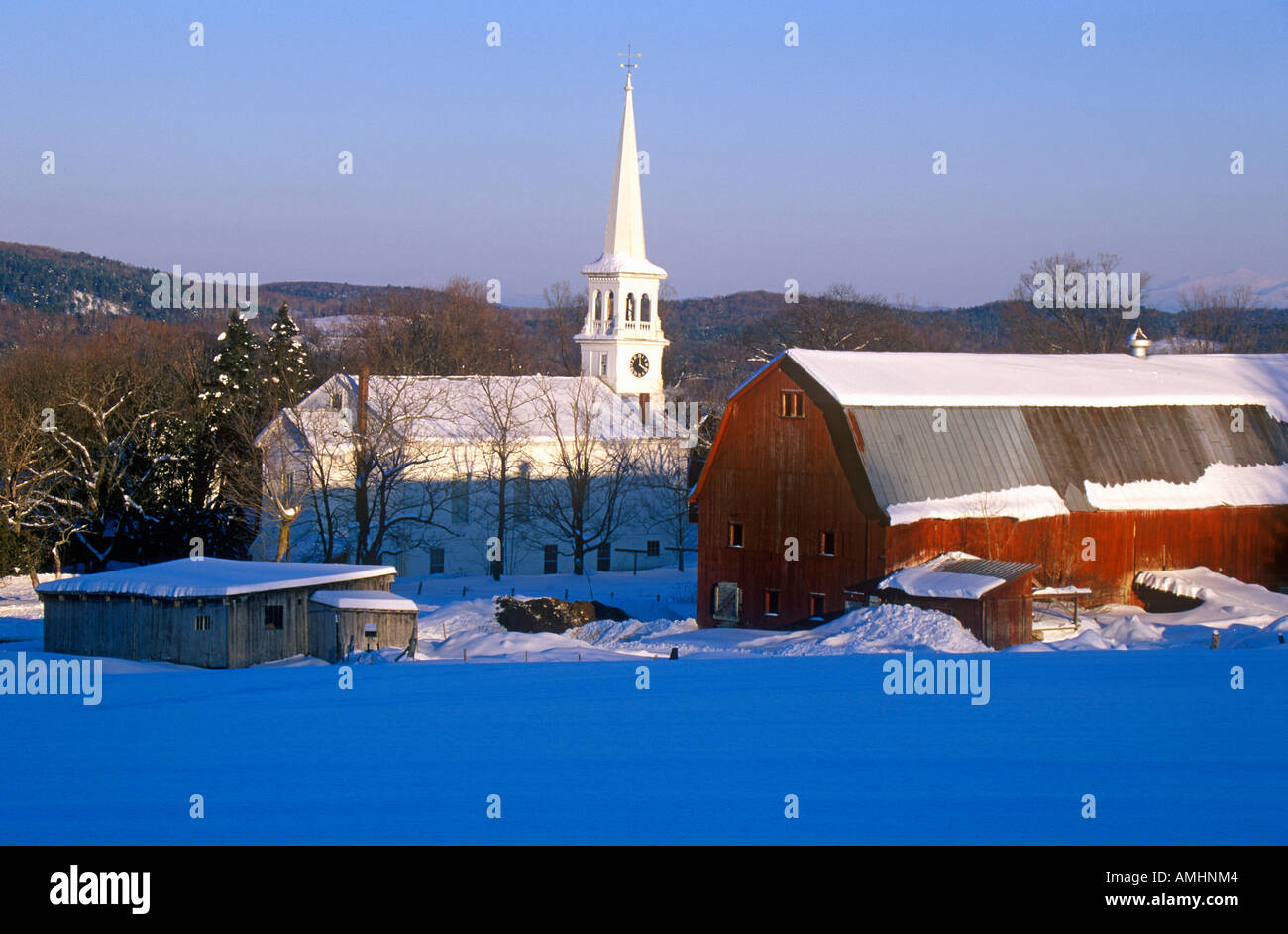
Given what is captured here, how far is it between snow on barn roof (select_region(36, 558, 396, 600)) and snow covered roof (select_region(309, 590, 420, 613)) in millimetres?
479

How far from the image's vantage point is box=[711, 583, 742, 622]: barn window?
33094mm

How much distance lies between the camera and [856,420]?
30.3m

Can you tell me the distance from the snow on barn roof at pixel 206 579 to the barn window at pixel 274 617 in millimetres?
461

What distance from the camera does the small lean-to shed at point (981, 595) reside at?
84.1ft

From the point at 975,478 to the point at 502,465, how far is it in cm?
2229

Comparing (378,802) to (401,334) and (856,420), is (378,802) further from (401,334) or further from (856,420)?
(401,334)

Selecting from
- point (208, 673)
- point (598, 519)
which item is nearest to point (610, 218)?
point (598, 519)

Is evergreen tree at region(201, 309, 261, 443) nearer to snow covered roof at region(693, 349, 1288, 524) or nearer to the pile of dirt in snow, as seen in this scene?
the pile of dirt in snow

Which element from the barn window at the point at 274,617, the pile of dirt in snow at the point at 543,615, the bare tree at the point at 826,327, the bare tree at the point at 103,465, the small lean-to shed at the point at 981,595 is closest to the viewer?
the barn window at the point at 274,617

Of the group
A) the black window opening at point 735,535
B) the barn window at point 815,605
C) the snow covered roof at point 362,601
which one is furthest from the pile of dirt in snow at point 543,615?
the snow covered roof at point 362,601

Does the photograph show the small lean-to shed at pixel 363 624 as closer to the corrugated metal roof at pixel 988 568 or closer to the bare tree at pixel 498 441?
the corrugated metal roof at pixel 988 568

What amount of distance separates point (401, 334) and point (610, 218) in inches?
1854

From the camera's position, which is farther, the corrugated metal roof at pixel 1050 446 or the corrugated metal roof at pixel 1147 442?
the corrugated metal roof at pixel 1147 442
